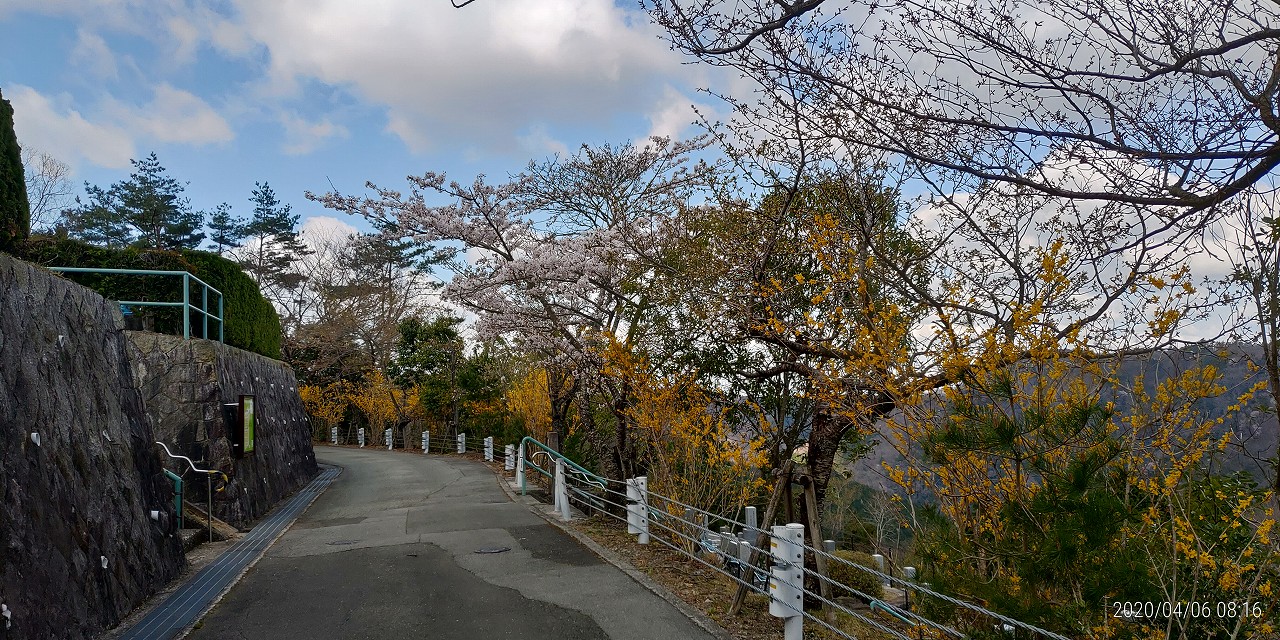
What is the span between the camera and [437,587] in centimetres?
730

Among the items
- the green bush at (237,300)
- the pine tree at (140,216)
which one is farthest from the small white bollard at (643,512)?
the pine tree at (140,216)

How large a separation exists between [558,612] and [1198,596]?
4599mm

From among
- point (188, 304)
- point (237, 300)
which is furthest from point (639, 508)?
point (237, 300)

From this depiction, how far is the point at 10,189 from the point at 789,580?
26.0 feet

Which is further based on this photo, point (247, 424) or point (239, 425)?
point (247, 424)

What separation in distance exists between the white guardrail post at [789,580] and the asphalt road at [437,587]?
2.25 ft

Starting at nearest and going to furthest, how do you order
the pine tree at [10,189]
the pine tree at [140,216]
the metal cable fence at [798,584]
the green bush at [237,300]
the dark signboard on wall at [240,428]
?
the metal cable fence at [798,584]
the pine tree at [10,189]
the dark signboard on wall at [240,428]
the green bush at [237,300]
the pine tree at [140,216]

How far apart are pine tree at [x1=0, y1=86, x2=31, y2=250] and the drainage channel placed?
3.72 metres

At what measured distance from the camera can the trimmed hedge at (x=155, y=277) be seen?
12852 millimetres

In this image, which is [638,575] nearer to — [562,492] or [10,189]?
[562,492]

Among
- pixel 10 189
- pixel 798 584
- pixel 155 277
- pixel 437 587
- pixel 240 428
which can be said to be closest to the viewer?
pixel 798 584

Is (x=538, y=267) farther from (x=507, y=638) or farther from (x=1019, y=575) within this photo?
(x=1019, y=575)

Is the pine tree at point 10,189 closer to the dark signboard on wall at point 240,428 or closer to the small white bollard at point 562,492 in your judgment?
the dark signboard on wall at point 240,428

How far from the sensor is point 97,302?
7.59 m
